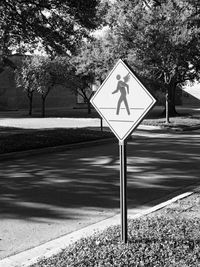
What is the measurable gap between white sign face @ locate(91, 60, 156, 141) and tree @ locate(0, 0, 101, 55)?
40.8ft

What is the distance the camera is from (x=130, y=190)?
25.0ft

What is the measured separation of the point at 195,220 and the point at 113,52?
1935cm

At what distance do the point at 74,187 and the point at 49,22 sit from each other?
11.6m

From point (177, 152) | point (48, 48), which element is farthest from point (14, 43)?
point (177, 152)

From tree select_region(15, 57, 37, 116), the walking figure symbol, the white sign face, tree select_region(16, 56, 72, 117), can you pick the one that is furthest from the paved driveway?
the walking figure symbol

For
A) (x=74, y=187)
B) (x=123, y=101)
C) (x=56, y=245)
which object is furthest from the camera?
(x=74, y=187)

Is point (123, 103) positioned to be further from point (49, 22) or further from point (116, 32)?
point (116, 32)

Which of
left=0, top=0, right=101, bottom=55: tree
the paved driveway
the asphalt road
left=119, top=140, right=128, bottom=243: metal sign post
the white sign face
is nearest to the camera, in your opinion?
the white sign face

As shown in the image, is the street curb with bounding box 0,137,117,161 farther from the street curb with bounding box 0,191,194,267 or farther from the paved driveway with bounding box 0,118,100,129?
the paved driveway with bounding box 0,118,100,129

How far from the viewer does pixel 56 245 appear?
4.66 meters

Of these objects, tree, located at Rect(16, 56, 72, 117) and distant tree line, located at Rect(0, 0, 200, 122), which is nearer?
distant tree line, located at Rect(0, 0, 200, 122)

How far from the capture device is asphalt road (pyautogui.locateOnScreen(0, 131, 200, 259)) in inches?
216

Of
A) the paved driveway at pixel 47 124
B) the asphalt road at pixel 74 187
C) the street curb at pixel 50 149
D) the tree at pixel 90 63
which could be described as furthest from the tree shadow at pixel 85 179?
the tree at pixel 90 63

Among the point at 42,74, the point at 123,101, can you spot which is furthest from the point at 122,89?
the point at 42,74
